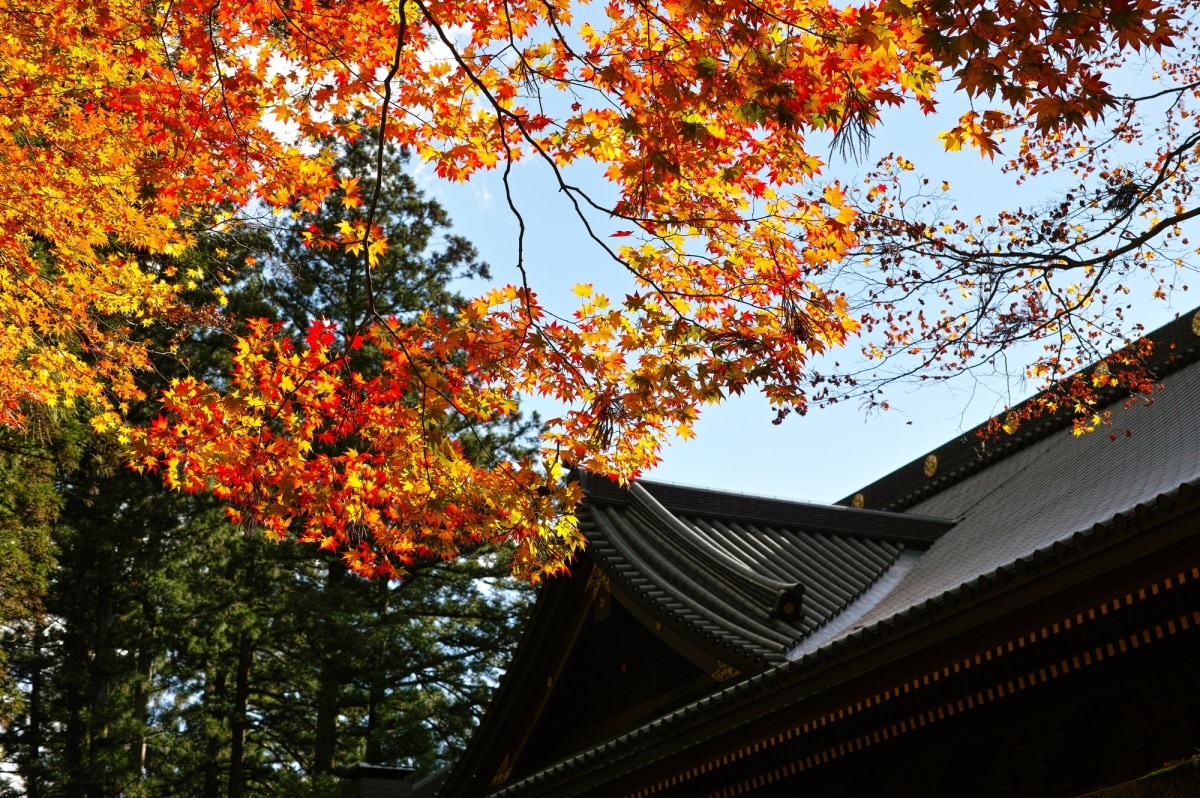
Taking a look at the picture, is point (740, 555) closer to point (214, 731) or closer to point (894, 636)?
point (894, 636)

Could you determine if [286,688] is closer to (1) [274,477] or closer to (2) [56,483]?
(2) [56,483]

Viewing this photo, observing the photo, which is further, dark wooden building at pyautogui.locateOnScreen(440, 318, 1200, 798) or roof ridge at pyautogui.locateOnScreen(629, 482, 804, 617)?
roof ridge at pyautogui.locateOnScreen(629, 482, 804, 617)

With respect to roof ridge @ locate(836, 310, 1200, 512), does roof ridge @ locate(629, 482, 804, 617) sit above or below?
Answer: below

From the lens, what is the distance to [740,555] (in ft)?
35.5

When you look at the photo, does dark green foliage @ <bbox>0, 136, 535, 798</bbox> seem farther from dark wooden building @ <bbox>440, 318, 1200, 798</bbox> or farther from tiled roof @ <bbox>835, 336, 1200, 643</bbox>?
tiled roof @ <bbox>835, 336, 1200, 643</bbox>

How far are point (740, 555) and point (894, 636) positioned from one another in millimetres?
4673

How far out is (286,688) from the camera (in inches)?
931

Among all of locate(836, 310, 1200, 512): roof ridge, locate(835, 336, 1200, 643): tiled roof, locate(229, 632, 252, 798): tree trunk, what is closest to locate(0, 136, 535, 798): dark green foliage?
locate(229, 632, 252, 798): tree trunk

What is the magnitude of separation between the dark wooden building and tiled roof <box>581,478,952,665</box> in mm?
26

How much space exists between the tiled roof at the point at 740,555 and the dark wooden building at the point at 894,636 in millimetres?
26

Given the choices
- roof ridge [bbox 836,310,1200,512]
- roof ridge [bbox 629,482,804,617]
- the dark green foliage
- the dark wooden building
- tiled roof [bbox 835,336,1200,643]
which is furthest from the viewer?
the dark green foliage

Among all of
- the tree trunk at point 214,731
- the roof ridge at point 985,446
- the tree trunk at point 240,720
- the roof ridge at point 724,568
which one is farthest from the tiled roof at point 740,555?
the tree trunk at point 214,731

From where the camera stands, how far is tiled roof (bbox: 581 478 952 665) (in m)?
8.59

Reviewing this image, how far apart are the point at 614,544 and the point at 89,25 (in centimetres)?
665
